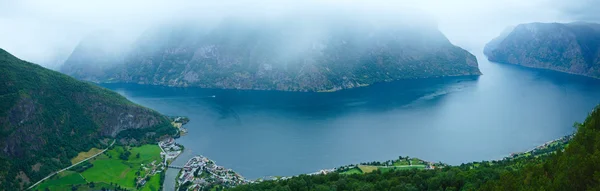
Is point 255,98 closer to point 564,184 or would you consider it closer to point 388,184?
point 388,184

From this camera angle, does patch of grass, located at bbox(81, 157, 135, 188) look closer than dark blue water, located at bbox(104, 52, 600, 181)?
Yes

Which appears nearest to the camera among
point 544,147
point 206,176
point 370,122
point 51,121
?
point 206,176

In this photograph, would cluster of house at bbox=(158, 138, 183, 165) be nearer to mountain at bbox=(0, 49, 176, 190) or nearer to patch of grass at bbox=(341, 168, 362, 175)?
mountain at bbox=(0, 49, 176, 190)

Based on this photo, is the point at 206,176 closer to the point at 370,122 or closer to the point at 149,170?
the point at 149,170

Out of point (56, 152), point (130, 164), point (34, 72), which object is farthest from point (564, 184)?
point (34, 72)

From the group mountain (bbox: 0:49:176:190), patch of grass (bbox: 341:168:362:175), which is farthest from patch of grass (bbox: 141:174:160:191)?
patch of grass (bbox: 341:168:362:175)

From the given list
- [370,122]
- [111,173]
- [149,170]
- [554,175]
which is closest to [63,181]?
[111,173]
